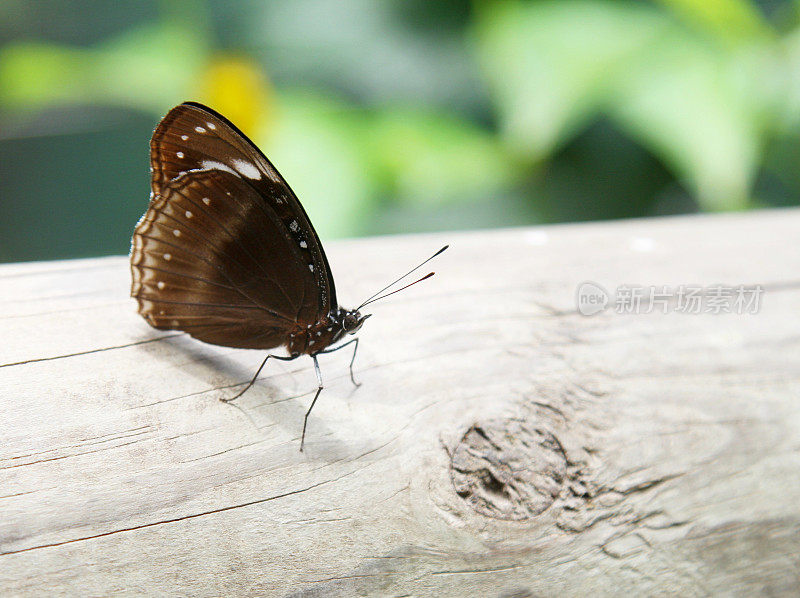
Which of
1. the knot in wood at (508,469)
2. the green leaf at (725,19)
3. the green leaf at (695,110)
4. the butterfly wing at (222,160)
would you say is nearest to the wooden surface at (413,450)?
the knot in wood at (508,469)

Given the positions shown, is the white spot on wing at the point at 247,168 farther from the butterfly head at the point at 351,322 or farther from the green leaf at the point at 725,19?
the green leaf at the point at 725,19

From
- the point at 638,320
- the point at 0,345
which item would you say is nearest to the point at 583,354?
the point at 638,320

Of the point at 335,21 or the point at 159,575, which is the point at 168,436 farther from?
the point at 335,21

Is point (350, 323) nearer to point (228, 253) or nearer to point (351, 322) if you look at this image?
point (351, 322)

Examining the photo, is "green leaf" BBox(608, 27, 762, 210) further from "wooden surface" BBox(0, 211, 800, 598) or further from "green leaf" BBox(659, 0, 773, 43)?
"wooden surface" BBox(0, 211, 800, 598)

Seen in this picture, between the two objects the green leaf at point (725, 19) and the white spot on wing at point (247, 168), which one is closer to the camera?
the white spot on wing at point (247, 168)

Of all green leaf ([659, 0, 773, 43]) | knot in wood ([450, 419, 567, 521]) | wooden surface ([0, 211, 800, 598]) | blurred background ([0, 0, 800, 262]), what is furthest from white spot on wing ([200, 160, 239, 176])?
green leaf ([659, 0, 773, 43])

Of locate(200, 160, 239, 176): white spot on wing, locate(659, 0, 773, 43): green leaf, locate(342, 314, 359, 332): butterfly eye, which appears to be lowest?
locate(342, 314, 359, 332): butterfly eye

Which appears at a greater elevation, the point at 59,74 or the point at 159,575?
the point at 59,74
